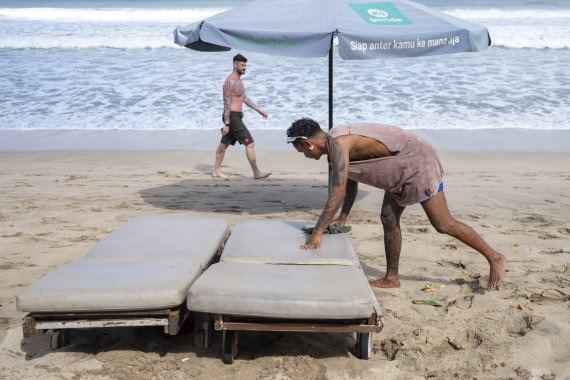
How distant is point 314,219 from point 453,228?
8.64 feet

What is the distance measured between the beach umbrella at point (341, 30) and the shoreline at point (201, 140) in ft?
15.6

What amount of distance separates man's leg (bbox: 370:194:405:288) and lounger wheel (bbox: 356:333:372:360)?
4.26 ft

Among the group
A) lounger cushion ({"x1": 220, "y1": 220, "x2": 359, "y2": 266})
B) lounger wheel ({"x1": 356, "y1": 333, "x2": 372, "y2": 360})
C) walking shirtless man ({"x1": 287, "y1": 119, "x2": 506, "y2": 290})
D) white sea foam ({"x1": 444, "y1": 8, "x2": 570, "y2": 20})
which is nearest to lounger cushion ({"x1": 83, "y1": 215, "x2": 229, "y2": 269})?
lounger cushion ({"x1": 220, "y1": 220, "x2": 359, "y2": 266})

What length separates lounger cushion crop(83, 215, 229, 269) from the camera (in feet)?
16.6

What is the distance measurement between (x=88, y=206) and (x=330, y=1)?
361 centimetres

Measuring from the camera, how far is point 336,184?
17.0 feet

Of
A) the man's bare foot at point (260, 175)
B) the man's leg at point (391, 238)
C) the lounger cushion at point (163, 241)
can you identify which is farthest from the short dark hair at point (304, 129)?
the man's bare foot at point (260, 175)

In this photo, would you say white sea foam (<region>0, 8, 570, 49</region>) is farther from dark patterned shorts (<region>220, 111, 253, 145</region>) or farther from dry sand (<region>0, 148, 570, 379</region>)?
dark patterned shorts (<region>220, 111, 253, 145</region>)

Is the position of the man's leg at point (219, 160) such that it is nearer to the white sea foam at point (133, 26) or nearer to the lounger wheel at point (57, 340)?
the lounger wheel at point (57, 340)

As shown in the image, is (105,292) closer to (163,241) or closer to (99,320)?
(99,320)

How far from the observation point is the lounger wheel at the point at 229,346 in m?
4.40

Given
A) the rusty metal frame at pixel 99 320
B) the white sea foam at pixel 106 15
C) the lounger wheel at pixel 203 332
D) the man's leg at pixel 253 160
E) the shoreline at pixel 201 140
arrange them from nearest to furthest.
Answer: the rusty metal frame at pixel 99 320 → the lounger wheel at pixel 203 332 → the man's leg at pixel 253 160 → the shoreline at pixel 201 140 → the white sea foam at pixel 106 15

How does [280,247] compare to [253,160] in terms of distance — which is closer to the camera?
[280,247]

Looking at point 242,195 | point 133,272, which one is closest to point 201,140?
point 242,195
